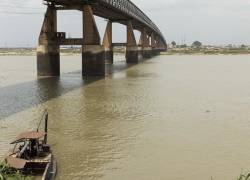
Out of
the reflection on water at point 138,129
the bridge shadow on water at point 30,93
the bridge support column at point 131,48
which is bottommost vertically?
the reflection on water at point 138,129

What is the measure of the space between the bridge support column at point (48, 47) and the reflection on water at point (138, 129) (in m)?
12.7

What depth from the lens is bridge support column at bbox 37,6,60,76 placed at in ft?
156

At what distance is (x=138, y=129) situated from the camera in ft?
64.8

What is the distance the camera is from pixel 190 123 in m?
21.3

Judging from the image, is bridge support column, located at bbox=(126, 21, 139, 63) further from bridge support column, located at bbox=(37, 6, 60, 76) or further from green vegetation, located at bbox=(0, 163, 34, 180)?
green vegetation, located at bbox=(0, 163, 34, 180)

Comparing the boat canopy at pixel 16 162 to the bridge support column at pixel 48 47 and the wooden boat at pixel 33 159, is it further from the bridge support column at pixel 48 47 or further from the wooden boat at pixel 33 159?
the bridge support column at pixel 48 47

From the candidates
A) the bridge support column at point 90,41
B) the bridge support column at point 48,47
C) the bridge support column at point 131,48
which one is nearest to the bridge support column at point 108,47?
the bridge support column at point 131,48

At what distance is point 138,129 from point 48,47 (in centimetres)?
2980

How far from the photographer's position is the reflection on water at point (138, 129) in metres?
14.2

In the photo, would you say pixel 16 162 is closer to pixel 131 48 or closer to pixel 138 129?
pixel 138 129

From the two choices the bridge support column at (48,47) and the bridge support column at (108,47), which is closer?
the bridge support column at (48,47)

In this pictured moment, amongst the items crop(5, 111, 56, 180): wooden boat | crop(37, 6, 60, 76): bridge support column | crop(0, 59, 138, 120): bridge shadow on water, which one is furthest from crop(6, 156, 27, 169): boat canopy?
crop(37, 6, 60, 76): bridge support column

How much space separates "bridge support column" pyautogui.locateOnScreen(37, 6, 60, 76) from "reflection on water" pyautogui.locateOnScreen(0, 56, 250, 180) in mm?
12730

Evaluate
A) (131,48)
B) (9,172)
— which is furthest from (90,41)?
(131,48)
